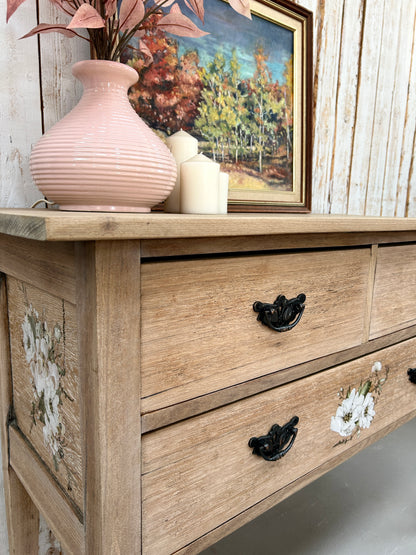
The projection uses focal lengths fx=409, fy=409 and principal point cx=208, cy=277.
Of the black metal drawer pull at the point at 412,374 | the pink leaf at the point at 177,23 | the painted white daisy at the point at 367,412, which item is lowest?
the painted white daisy at the point at 367,412

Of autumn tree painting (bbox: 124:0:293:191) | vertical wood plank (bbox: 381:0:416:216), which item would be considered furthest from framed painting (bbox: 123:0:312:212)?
vertical wood plank (bbox: 381:0:416:216)

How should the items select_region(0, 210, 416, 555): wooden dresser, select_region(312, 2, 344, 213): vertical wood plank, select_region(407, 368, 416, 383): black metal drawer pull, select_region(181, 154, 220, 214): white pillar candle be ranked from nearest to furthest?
1. select_region(0, 210, 416, 555): wooden dresser
2. select_region(181, 154, 220, 214): white pillar candle
3. select_region(407, 368, 416, 383): black metal drawer pull
4. select_region(312, 2, 344, 213): vertical wood plank

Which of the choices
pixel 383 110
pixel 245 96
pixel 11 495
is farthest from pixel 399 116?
pixel 11 495

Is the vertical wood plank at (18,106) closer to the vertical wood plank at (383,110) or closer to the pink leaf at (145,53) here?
the pink leaf at (145,53)

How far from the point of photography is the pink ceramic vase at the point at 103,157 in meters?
0.53

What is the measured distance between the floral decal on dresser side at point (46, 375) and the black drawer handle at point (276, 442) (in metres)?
0.30

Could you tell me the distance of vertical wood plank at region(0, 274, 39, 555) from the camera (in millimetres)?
795

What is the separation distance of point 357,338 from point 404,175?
3.85 feet

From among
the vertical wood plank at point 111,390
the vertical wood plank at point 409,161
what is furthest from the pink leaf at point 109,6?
the vertical wood plank at point 409,161

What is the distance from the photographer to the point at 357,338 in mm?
815

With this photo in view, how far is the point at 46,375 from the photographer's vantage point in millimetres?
628

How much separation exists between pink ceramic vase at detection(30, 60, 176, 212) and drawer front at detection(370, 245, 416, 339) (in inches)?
19.9

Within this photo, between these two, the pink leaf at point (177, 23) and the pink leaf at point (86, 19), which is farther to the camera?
the pink leaf at point (177, 23)

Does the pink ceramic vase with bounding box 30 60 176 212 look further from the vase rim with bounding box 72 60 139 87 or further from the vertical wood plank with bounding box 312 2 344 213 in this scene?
the vertical wood plank with bounding box 312 2 344 213
